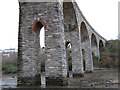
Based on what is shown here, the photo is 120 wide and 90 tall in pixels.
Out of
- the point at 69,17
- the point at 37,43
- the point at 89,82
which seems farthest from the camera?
the point at 69,17

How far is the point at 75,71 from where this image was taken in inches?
528

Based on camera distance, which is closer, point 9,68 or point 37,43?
point 37,43

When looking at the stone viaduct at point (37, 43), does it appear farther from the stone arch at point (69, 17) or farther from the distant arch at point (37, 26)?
the stone arch at point (69, 17)

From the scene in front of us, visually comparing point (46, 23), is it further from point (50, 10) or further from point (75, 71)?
point (75, 71)

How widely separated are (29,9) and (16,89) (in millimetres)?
4992

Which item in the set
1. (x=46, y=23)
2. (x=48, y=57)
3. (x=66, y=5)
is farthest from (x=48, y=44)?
(x=66, y=5)

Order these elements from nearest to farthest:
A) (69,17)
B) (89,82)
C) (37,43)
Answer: (37,43) < (89,82) < (69,17)

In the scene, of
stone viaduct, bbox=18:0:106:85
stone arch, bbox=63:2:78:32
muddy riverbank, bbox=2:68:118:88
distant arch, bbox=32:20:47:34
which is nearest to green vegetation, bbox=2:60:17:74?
muddy riverbank, bbox=2:68:118:88

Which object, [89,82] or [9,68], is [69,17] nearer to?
[89,82]

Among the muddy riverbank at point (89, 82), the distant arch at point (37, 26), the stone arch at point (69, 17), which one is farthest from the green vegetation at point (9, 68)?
the distant arch at point (37, 26)

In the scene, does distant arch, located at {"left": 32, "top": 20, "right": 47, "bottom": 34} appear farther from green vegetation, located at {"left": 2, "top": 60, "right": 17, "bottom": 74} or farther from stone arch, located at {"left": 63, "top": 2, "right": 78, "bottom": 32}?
green vegetation, located at {"left": 2, "top": 60, "right": 17, "bottom": 74}

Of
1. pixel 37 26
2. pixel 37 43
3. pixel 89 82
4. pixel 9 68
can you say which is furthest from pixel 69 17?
pixel 9 68

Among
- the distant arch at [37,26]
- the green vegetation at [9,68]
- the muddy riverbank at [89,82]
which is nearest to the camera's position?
the muddy riverbank at [89,82]

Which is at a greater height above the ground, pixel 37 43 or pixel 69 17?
pixel 69 17
